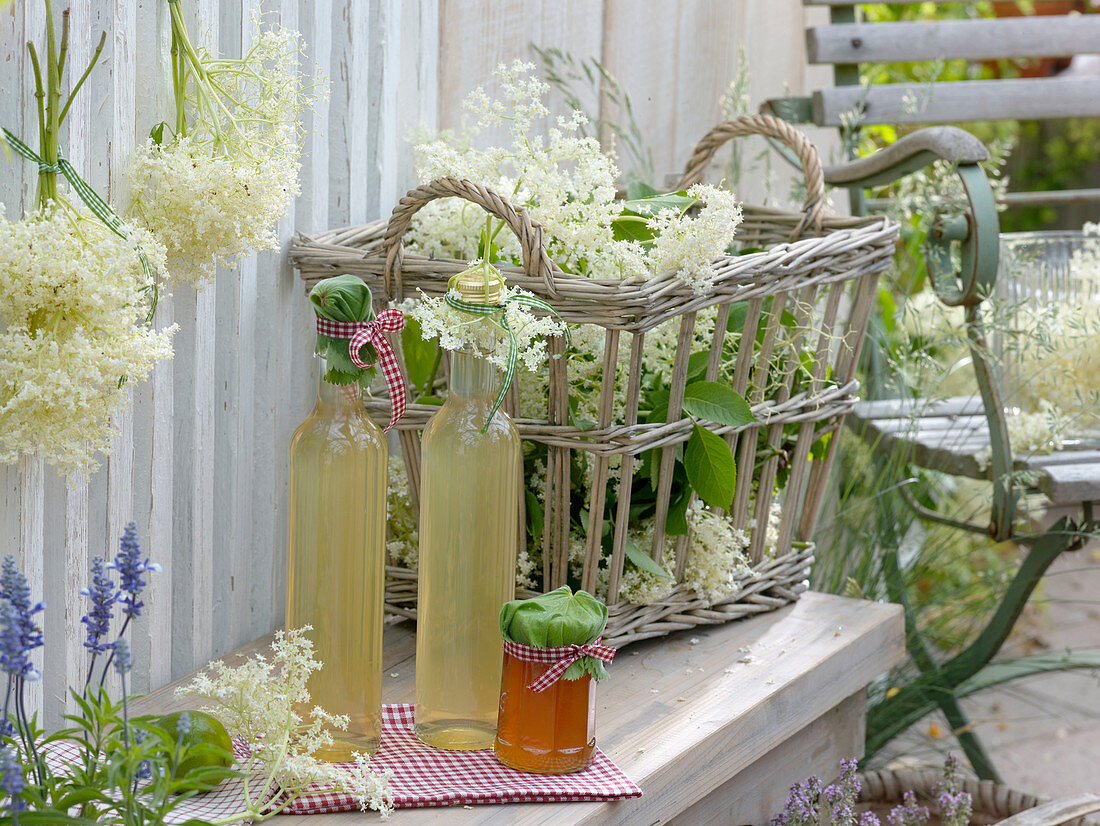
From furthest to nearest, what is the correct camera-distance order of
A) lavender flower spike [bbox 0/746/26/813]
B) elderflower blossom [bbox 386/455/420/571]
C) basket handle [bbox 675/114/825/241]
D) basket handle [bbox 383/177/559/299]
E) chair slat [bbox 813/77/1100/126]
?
1. chair slat [bbox 813/77/1100/126]
2. basket handle [bbox 675/114/825/241]
3. elderflower blossom [bbox 386/455/420/571]
4. basket handle [bbox 383/177/559/299]
5. lavender flower spike [bbox 0/746/26/813]

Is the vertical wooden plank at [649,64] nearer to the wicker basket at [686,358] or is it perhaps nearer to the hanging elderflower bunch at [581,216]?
the wicker basket at [686,358]

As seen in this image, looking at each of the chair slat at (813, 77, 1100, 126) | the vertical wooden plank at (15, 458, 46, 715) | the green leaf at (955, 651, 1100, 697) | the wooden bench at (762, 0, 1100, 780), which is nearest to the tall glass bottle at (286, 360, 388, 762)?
the vertical wooden plank at (15, 458, 46, 715)

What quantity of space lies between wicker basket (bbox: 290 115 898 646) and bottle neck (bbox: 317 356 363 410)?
19 cm

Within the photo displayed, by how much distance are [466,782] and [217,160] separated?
0.54 metres

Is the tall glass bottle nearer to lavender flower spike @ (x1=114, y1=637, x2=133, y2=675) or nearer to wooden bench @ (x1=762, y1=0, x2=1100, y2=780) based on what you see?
lavender flower spike @ (x1=114, y1=637, x2=133, y2=675)

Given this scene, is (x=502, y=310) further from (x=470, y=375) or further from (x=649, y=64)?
(x=649, y=64)

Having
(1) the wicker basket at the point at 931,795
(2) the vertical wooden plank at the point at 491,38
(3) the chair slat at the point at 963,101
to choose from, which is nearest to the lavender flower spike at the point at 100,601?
(2) the vertical wooden plank at the point at 491,38

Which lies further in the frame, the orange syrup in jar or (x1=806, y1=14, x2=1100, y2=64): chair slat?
(x1=806, y1=14, x2=1100, y2=64): chair slat

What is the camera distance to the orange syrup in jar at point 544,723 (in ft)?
2.91

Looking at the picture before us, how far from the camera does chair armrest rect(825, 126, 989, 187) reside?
1421mm

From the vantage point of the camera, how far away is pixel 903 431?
5.42ft

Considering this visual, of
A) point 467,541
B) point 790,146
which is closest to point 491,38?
point 790,146

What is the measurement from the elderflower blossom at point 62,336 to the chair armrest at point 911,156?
1.04 metres

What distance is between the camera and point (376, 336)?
87 cm
